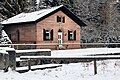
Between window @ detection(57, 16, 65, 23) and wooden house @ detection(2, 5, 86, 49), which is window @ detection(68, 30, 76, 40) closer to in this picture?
wooden house @ detection(2, 5, 86, 49)

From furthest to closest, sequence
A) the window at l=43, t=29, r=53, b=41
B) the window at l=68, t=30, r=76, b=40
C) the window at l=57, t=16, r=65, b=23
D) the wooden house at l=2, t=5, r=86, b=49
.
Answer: the window at l=68, t=30, r=76, b=40 → the window at l=57, t=16, r=65, b=23 → the window at l=43, t=29, r=53, b=41 → the wooden house at l=2, t=5, r=86, b=49

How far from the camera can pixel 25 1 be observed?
59.3 m

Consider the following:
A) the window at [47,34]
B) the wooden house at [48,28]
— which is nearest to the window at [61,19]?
the wooden house at [48,28]

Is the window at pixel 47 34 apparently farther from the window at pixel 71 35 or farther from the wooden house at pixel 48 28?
the window at pixel 71 35

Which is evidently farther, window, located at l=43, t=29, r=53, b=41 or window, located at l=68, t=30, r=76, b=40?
window, located at l=68, t=30, r=76, b=40

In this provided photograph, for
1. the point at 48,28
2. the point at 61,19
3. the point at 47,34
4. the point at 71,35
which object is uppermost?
the point at 61,19

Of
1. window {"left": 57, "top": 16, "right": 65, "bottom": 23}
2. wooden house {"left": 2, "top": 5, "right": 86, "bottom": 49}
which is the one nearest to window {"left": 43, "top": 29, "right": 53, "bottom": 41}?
wooden house {"left": 2, "top": 5, "right": 86, "bottom": 49}

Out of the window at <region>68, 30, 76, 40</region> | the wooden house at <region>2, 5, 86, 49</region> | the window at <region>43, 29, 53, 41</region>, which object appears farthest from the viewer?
the window at <region>68, 30, 76, 40</region>

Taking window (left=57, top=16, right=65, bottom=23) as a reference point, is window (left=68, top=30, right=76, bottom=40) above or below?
below

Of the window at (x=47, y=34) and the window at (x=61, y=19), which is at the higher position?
the window at (x=61, y=19)

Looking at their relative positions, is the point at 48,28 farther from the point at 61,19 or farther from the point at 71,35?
the point at 71,35

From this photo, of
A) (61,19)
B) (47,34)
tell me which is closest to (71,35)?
(61,19)

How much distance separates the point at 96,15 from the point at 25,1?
616 inches

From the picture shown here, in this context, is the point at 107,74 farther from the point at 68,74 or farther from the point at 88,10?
the point at 88,10
